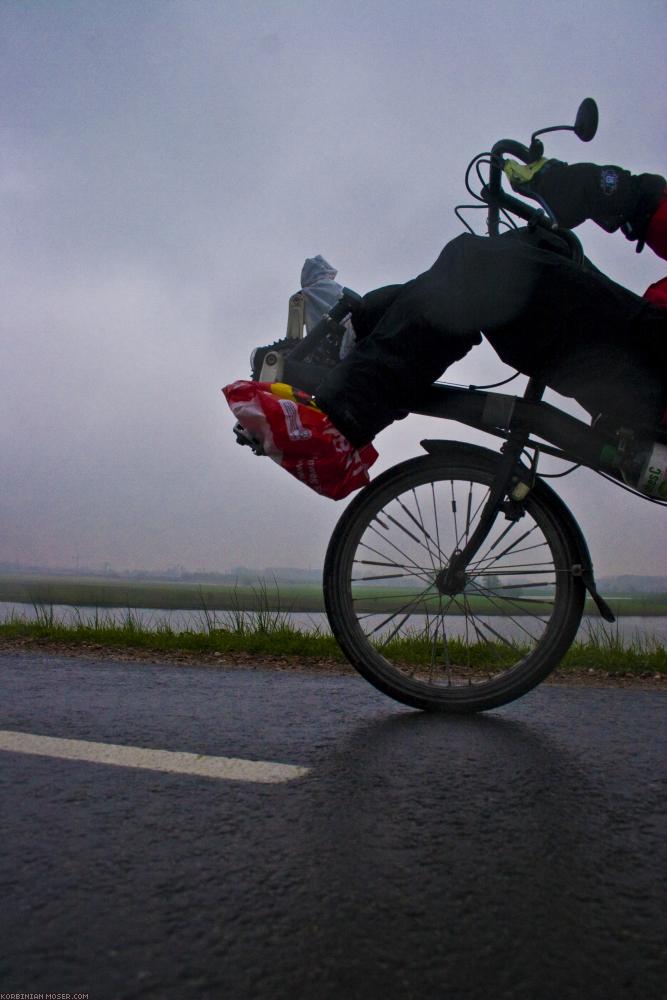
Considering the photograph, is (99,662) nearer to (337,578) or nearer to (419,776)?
(337,578)

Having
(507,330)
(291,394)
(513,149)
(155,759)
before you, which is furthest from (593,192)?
(155,759)

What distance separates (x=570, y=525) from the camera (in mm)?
3107

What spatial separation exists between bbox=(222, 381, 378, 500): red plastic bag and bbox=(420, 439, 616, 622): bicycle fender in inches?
15.4

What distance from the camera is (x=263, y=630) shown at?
5.84 metres

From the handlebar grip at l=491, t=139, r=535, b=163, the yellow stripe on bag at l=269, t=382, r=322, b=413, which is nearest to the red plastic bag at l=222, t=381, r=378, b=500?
the yellow stripe on bag at l=269, t=382, r=322, b=413

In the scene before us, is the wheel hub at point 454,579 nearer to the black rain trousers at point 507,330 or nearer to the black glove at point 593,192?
the black rain trousers at point 507,330

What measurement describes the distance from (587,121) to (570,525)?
150 cm

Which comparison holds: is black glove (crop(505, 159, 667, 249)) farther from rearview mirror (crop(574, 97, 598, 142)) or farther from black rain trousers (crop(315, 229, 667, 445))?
black rain trousers (crop(315, 229, 667, 445))

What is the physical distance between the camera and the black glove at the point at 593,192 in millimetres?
3037

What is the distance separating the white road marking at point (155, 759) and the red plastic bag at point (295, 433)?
44.4 inches

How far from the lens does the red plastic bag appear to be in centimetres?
300

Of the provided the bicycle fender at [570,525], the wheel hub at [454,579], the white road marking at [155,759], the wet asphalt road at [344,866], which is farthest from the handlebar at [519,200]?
the white road marking at [155,759]

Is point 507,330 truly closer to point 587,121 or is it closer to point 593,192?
point 593,192

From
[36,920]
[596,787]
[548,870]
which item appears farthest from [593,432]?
[36,920]
